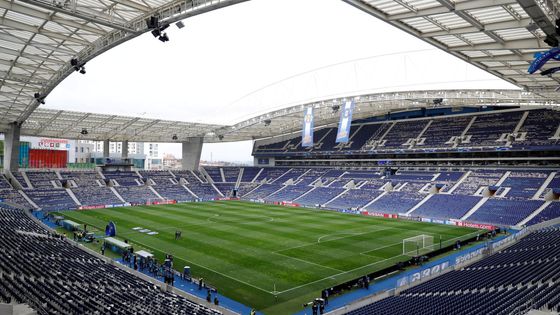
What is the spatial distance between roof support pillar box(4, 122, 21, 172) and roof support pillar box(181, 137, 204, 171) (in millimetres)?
28752

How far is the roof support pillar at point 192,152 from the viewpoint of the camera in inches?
2995

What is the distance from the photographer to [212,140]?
7681 cm

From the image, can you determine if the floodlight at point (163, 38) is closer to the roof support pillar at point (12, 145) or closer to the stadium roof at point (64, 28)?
the stadium roof at point (64, 28)

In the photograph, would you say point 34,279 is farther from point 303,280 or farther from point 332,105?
point 332,105

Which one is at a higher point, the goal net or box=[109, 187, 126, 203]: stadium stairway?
box=[109, 187, 126, 203]: stadium stairway

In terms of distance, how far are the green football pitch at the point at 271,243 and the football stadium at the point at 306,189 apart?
0.72ft

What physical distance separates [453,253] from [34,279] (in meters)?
27.6

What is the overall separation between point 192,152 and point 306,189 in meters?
24.8

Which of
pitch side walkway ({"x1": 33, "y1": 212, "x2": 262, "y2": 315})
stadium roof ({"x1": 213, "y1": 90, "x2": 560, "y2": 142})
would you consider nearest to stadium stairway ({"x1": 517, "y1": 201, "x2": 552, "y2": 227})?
stadium roof ({"x1": 213, "y1": 90, "x2": 560, "y2": 142})

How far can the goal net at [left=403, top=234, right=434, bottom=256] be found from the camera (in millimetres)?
29834

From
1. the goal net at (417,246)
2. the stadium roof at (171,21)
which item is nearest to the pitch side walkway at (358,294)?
the goal net at (417,246)

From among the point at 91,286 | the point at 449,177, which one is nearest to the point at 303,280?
the point at 91,286

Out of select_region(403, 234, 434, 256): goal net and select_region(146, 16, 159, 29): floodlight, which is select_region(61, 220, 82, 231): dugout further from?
select_region(403, 234, 434, 256): goal net

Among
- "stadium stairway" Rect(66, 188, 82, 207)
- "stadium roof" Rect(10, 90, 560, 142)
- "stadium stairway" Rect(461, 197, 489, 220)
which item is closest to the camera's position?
"stadium roof" Rect(10, 90, 560, 142)
